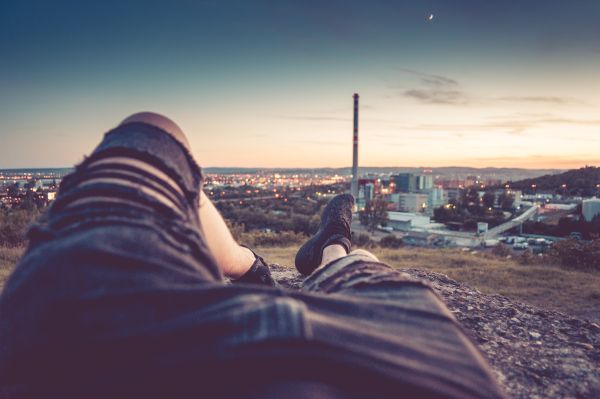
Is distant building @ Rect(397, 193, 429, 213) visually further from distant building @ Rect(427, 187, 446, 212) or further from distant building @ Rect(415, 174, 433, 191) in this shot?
distant building @ Rect(415, 174, 433, 191)

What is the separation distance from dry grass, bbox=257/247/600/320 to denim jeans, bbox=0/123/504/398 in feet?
11.5

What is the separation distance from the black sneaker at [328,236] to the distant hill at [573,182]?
23.9 meters

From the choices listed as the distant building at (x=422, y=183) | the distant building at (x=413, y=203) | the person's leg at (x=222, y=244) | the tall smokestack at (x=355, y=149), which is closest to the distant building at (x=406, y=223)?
the distant building at (x=413, y=203)

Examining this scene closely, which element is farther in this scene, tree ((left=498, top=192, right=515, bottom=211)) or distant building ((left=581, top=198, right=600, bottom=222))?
tree ((left=498, top=192, right=515, bottom=211))

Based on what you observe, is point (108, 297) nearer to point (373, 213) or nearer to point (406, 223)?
point (373, 213)

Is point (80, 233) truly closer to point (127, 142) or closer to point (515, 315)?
point (127, 142)

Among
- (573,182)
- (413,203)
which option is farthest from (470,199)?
(413,203)

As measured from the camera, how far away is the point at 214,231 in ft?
3.53

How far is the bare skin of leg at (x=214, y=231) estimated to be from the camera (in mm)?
827

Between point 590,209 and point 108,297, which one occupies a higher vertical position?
point 108,297

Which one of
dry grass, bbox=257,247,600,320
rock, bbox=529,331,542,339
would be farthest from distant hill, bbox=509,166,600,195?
rock, bbox=529,331,542,339

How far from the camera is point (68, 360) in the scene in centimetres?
44

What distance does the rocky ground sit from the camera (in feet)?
4.19

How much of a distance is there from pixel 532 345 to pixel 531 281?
10.7 ft
